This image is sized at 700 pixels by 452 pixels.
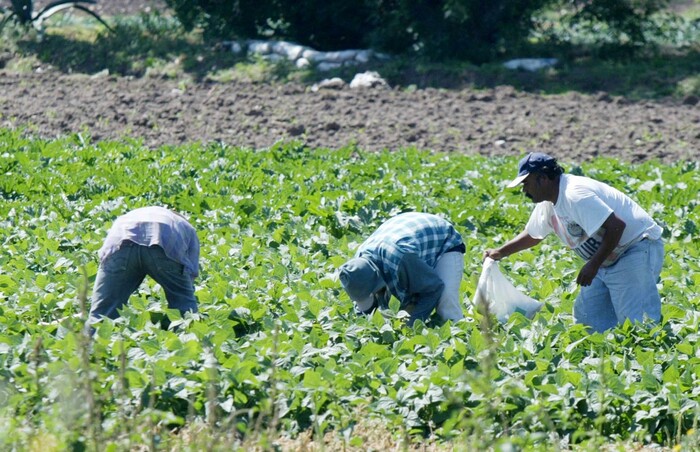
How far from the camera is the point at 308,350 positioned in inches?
232

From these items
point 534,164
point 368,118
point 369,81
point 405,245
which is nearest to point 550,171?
point 534,164

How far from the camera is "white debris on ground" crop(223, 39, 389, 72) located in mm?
21656

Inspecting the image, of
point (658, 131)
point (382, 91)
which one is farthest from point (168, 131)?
point (658, 131)

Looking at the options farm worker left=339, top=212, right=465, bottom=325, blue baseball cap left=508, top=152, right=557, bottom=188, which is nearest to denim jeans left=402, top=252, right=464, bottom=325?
farm worker left=339, top=212, right=465, bottom=325

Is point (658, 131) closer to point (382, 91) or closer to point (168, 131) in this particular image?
point (382, 91)

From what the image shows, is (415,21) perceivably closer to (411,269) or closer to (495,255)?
(495,255)

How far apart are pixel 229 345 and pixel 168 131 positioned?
10.5m

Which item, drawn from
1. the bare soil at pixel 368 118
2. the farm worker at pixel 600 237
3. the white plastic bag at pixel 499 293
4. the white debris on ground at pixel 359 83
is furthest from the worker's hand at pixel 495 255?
the white debris on ground at pixel 359 83

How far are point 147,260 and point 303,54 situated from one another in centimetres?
1589

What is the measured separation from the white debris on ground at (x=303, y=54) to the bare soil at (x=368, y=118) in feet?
5.62

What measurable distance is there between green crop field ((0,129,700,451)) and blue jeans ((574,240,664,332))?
0.53 ft

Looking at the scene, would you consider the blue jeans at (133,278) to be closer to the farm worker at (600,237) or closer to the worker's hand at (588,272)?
the farm worker at (600,237)

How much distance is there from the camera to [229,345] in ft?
19.5

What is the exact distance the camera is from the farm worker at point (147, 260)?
6590mm
